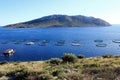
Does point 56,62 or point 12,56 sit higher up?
point 56,62

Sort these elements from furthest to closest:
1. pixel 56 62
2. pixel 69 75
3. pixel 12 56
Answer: pixel 12 56 < pixel 56 62 < pixel 69 75

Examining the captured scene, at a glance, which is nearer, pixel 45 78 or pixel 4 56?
pixel 45 78

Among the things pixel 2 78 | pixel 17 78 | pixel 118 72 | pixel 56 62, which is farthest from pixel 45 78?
pixel 56 62

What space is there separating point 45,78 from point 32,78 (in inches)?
30.4

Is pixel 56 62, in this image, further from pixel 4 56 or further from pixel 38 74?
pixel 4 56

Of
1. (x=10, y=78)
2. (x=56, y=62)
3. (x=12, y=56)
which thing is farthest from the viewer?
(x=12, y=56)

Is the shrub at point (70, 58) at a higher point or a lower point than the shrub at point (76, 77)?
lower

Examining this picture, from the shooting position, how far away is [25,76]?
16641 millimetres

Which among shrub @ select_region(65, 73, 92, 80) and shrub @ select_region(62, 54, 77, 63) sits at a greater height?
shrub @ select_region(65, 73, 92, 80)

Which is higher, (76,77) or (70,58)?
(76,77)

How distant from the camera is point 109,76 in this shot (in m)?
15.5

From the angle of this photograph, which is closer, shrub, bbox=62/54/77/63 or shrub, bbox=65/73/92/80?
shrub, bbox=65/73/92/80

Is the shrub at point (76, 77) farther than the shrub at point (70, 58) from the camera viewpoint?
No

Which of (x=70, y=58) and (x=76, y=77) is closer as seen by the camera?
(x=76, y=77)
